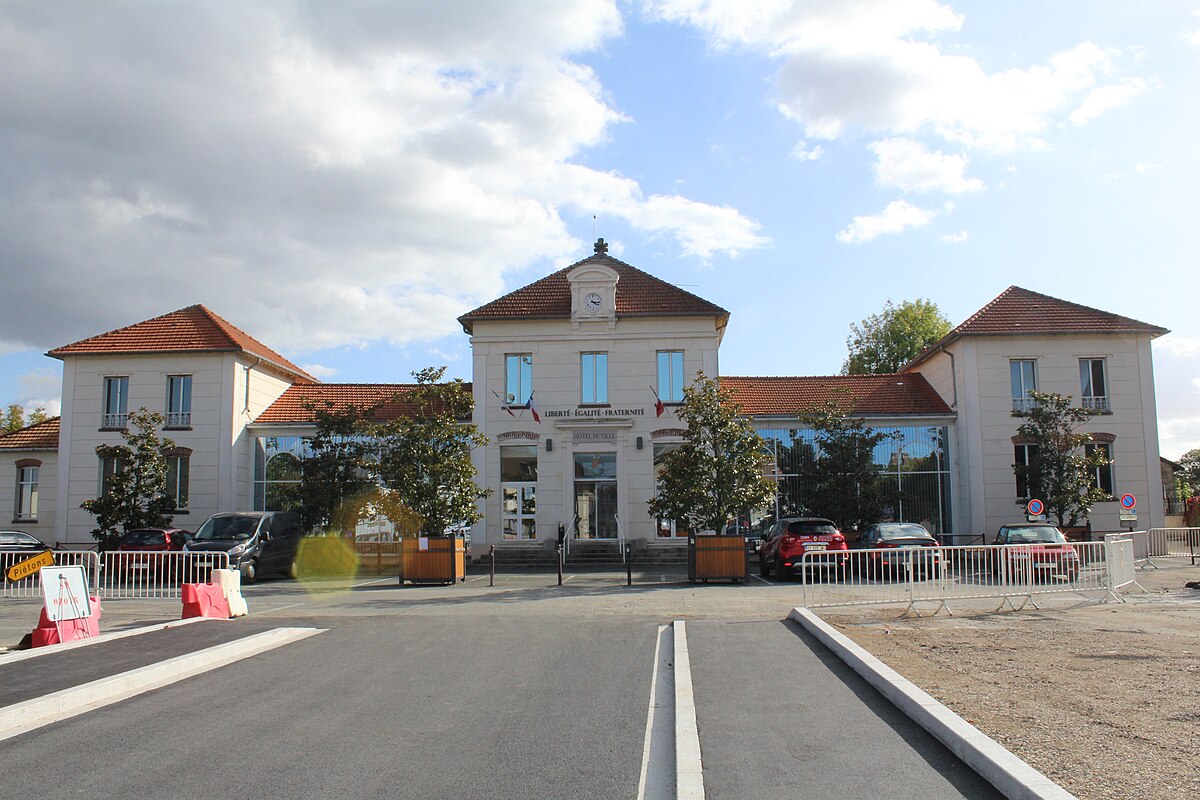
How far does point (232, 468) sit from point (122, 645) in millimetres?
21447

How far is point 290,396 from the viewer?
34312 millimetres

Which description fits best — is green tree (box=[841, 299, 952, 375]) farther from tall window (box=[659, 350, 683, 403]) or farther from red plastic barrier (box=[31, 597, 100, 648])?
red plastic barrier (box=[31, 597, 100, 648])

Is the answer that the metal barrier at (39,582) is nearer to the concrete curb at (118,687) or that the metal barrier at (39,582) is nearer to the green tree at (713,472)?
the concrete curb at (118,687)

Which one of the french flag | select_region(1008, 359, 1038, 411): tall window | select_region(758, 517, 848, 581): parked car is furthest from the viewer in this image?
select_region(1008, 359, 1038, 411): tall window

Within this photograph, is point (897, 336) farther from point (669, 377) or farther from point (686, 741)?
point (686, 741)

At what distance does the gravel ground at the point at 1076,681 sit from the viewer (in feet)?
18.1

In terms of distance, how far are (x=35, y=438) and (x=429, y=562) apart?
876 inches

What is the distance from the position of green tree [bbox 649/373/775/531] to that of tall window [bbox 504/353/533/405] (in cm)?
969

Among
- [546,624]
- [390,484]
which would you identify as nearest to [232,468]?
[390,484]

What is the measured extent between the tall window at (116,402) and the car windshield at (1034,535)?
29481mm

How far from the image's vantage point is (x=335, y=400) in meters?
34.6

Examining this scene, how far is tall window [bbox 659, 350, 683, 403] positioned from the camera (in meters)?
31.0

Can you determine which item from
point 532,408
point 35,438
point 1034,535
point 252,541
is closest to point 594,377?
point 532,408

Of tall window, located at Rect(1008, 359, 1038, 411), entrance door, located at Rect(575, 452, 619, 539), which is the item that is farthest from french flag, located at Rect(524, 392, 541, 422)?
tall window, located at Rect(1008, 359, 1038, 411)
